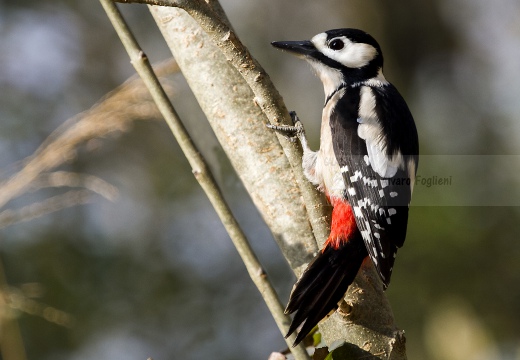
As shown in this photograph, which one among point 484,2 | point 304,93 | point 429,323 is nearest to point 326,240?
point 429,323

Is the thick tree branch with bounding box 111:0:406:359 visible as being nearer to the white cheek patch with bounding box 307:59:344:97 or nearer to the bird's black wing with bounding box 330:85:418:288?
the bird's black wing with bounding box 330:85:418:288

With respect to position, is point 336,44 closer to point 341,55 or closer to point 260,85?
point 341,55

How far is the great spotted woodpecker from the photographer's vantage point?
1.93m

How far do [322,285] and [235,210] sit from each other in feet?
6.58

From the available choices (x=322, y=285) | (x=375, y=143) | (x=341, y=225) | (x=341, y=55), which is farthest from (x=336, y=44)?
(x=322, y=285)

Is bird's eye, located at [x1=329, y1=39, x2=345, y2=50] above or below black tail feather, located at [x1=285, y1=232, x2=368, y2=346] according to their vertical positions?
above

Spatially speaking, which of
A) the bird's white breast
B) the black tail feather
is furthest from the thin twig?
the bird's white breast

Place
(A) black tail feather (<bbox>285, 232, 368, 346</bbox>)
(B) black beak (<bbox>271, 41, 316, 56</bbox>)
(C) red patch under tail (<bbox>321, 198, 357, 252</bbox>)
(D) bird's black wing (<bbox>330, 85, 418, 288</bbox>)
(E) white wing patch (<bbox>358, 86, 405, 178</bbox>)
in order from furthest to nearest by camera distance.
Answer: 1. (B) black beak (<bbox>271, 41, 316, 56</bbox>)
2. (E) white wing patch (<bbox>358, 86, 405, 178</bbox>)
3. (D) bird's black wing (<bbox>330, 85, 418, 288</bbox>)
4. (C) red patch under tail (<bbox>321, 198, 357, 252</bbox>)
5. (A) black tail feather (<bbox>285, 232, 368, 346</bbox>)

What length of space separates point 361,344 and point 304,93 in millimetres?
3880

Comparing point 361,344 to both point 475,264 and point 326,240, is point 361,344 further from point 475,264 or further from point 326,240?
point 475,264

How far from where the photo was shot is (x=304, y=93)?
5.53 metres

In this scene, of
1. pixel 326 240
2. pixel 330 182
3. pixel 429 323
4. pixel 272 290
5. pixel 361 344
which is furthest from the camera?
pixel 429 323

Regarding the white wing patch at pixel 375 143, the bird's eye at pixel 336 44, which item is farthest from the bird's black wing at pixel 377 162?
the bird's eye at pixel 336 44

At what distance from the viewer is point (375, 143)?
2.36 meters
